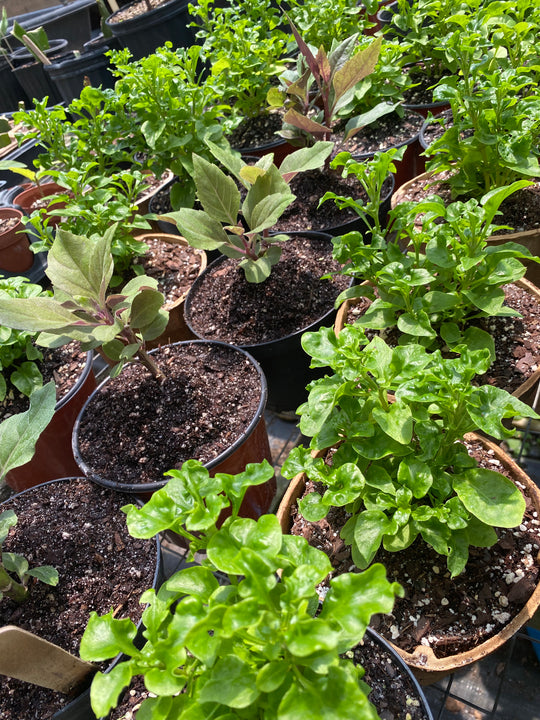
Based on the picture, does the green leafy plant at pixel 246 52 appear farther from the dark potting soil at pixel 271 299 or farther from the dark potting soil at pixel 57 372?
the dark potting soil at pixel 57 372

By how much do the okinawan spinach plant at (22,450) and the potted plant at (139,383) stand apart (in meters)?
0.16

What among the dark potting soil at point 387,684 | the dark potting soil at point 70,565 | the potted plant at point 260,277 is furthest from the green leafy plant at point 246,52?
the dark potting soil at point 387,684

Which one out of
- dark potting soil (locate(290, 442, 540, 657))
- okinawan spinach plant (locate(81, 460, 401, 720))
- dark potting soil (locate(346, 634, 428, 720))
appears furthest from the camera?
dark potting soil (locate(290, 442, 540, 657))

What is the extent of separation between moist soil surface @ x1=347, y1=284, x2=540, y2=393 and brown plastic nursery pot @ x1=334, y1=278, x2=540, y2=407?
0.04ft

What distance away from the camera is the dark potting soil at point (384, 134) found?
217 cm

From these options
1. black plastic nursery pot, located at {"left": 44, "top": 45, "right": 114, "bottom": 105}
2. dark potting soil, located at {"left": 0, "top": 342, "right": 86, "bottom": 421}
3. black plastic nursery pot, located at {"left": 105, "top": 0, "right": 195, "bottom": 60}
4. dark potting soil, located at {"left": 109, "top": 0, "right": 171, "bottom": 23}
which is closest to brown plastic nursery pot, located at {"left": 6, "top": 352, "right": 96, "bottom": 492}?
dark potting soil, located at {"left": 0, "top": 342, "right": 86, "bottom": 421}

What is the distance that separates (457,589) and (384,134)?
6.21ft

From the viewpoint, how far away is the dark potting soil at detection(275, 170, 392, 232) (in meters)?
1.89

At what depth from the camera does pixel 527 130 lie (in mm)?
1298

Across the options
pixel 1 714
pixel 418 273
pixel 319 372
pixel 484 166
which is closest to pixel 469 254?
pixel 418 273

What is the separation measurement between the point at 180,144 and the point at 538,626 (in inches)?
72.9

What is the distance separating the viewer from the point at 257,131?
2529 millimetres

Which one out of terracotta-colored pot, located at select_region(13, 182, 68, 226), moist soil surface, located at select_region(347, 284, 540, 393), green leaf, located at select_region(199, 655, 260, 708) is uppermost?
terracotta-colored pot, located at select_region(13, 182, 68, 226)

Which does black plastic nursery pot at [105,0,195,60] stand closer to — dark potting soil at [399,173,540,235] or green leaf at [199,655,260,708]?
dark potting soil at [399,173,540,235]
